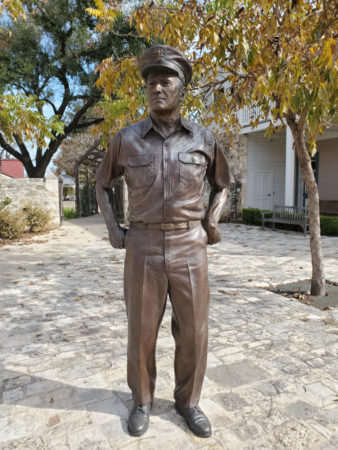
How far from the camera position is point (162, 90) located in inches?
83.7

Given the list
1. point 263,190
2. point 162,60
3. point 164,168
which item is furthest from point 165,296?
point 263,190

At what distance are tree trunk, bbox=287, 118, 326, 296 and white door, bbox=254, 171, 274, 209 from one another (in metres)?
11.2

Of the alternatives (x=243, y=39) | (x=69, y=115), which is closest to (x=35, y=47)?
(x=69, y=115)

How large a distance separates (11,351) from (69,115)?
64.6 feet

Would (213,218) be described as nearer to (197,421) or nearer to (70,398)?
(197,421)

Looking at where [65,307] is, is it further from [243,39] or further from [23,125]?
[23,125]

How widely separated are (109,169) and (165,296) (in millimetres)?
909

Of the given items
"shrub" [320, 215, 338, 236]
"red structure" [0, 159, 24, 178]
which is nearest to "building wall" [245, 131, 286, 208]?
"shrub" [320, 215, 338, 236]

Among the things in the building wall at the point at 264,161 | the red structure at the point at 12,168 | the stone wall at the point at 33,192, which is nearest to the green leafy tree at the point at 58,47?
the stone wall at the point at 33,192

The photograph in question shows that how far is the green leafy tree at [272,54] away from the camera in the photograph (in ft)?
10.8

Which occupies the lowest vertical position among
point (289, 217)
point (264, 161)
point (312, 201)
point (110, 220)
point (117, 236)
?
point (289, 217)

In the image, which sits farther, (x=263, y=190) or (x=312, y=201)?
(x=263, y=190)

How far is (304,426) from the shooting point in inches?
95.1

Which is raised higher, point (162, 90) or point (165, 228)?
point (162, 90)
